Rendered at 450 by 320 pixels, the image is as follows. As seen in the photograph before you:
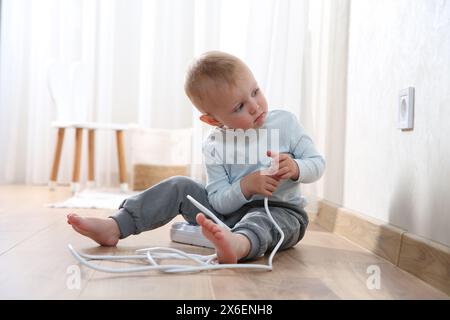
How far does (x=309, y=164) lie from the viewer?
1.19m

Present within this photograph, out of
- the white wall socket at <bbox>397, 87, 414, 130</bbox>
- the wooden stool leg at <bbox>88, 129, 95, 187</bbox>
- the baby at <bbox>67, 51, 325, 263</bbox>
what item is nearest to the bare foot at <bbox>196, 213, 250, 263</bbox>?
the baby at <bbox>67, 51, 325, 263</bbox>

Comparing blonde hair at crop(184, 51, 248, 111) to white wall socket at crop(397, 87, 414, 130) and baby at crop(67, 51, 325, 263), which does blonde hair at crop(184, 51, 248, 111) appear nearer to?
baby at crop(67, 51, 325, 263)

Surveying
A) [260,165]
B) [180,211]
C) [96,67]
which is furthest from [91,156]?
[260,165]

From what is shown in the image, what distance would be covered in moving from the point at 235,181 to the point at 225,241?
32 cm

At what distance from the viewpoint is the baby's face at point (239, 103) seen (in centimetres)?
115

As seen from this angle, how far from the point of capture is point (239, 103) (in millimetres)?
1167

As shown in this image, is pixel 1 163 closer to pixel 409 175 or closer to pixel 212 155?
pixel 212 155

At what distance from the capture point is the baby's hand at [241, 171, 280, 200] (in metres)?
1.14

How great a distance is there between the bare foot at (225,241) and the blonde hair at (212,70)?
0.31 metres

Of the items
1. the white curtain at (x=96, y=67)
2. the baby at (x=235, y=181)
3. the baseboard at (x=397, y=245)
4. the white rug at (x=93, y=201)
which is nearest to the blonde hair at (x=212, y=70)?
the baby at (x=235, y=181)

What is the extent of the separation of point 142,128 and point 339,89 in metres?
1.50

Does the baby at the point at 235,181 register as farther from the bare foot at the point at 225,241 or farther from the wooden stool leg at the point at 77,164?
the wooden stool leg at the point at 77,164

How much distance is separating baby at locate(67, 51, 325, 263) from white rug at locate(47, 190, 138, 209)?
864 millimetres

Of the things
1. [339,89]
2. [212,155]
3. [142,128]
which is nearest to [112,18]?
[142,128]
